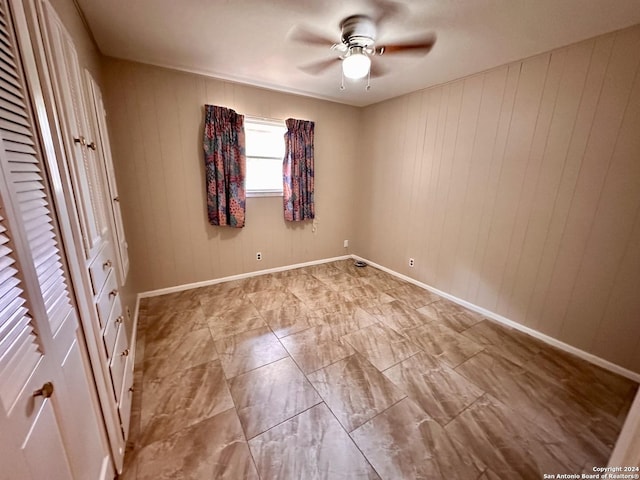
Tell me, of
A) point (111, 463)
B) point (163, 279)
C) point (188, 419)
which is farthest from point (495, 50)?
point (163, 279)

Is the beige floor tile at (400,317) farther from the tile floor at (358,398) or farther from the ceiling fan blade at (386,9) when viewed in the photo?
the ceiling fan blade at (386,9)

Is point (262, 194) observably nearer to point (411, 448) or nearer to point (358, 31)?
point (358, 31)

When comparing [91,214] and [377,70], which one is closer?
[91,214]

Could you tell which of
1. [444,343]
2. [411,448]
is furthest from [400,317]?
[411,448]

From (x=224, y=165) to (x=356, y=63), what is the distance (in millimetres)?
1862

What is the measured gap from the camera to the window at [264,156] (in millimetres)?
3338

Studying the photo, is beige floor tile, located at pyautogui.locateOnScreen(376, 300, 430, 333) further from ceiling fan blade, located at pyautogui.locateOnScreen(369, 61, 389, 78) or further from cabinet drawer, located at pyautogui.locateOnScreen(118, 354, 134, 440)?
ceiling fan blade, located at pyautogui.locateOnScreen(369, 61, 389, 78)

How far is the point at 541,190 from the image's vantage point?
7.25 ft

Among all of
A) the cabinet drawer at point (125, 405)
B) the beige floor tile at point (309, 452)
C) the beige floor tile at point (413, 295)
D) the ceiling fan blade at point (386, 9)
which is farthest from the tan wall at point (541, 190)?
the cabinet drawer at point (125, 405)

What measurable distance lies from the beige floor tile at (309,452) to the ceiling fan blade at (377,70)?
289cm

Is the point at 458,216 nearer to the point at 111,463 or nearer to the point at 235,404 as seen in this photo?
the point at 235,404

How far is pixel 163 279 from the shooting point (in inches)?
119

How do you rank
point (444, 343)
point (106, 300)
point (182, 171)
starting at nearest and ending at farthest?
1. point (106, 300)
2. point (444, 343)
3. point (182, 171)

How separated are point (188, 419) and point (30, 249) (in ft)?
4.35
